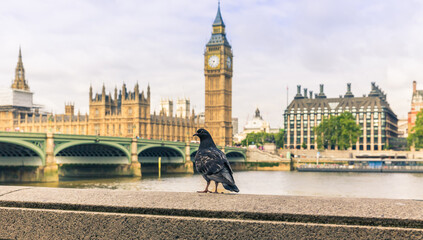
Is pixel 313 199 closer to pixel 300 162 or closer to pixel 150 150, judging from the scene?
pixel 150 150

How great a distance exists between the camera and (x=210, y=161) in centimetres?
547

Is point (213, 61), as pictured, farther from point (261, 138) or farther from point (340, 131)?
point (340, 131)

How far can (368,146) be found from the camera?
125625 millimetres

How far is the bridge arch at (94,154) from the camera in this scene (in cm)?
5572

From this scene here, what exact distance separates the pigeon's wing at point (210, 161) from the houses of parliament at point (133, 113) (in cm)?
8946

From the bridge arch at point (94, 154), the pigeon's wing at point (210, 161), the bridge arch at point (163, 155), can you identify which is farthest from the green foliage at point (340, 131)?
the pigeon's wing at point (210, 161)

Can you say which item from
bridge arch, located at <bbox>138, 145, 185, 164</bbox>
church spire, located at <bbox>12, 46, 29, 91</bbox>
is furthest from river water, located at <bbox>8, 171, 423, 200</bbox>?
church spire, located at <bbox>12, 46, 29, 91</bbox>

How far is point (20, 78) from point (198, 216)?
140868mm

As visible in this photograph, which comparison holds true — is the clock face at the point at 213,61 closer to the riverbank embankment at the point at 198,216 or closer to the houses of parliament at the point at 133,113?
the houses of parliament at the point at 133,113

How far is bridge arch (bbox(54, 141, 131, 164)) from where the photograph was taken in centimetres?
5572

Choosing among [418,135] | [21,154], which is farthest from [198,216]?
[418,135]

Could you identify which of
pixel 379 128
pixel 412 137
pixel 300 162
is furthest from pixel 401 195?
pixel 379 128

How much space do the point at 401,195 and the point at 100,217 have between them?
1483 inches

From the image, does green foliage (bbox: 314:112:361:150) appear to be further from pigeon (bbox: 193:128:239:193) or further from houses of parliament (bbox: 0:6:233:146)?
pigeon (bbox: 193:128:239:193)
